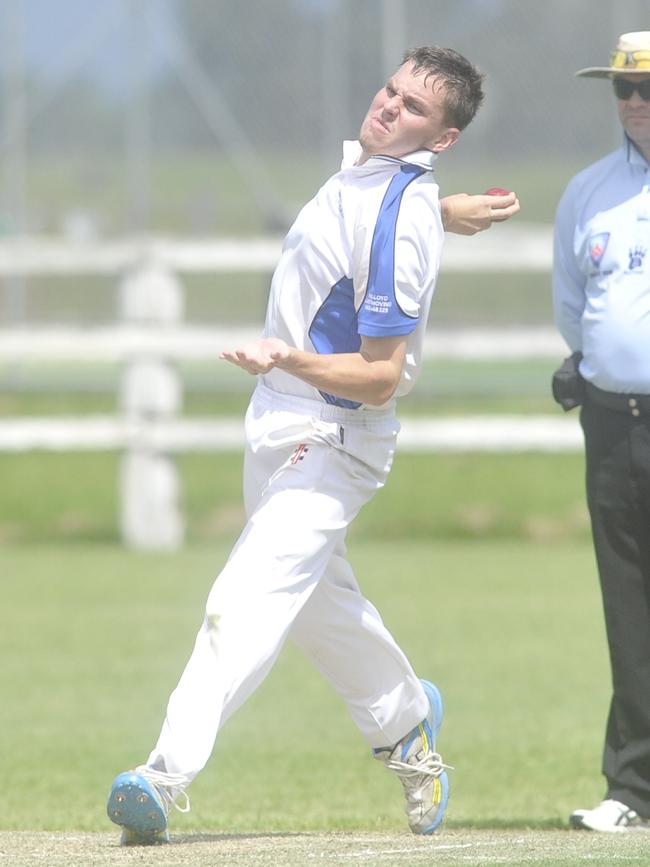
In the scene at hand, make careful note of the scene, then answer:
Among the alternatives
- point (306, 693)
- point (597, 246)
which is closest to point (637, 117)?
point (597, 246)

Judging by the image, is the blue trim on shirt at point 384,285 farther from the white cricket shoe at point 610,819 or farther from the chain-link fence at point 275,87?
the chain-link fence at point 275,87

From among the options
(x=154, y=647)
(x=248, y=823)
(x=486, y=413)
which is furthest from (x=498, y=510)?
(x=248, y=823)

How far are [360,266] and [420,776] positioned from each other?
63.7 inches

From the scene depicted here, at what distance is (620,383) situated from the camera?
581cm

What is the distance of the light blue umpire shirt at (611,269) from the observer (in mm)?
5781

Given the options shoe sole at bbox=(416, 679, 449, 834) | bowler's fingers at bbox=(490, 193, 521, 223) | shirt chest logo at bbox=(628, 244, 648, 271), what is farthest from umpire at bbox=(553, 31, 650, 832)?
shoe sole at bbox=(416, 679, 449, 834)

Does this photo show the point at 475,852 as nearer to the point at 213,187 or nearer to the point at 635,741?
the point at 635,741

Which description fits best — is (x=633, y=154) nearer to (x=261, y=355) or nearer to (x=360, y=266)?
(x=360, y=266)

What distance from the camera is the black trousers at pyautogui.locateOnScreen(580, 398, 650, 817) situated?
19.4ft

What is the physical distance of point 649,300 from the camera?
18.9 feet

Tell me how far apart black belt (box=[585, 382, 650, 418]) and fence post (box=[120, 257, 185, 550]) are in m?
7.21

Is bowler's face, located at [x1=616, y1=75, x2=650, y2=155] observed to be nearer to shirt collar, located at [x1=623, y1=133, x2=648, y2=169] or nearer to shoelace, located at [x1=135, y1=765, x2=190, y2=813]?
shirt collar, located at [x1=623, y1=133, x2=648, y2=169]

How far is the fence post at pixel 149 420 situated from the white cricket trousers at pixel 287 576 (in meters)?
7.24

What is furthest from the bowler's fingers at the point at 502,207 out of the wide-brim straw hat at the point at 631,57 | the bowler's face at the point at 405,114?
the wide-brim straw hat at the point at 631,57
